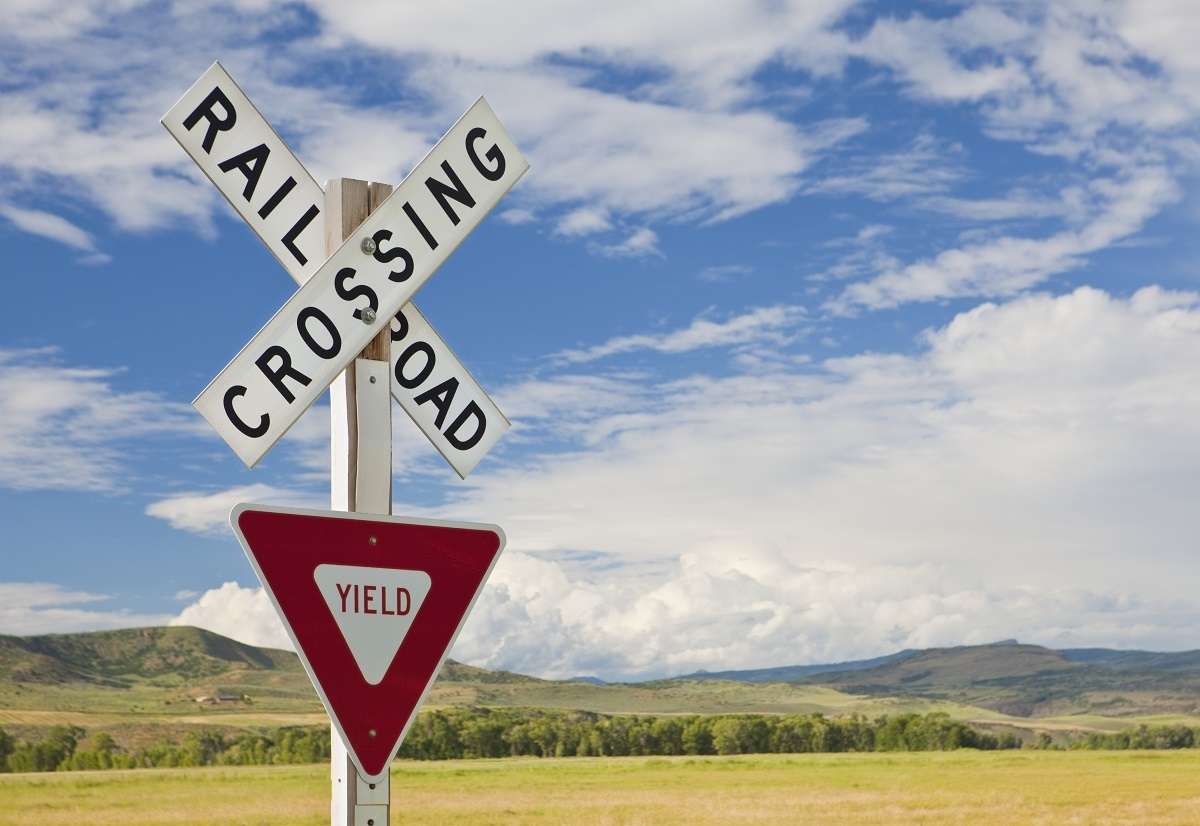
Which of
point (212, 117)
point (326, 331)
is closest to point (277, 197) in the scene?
point (212, 117)

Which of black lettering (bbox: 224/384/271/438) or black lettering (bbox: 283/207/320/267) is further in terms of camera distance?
black lettering (bbox: 283/207/320/267)

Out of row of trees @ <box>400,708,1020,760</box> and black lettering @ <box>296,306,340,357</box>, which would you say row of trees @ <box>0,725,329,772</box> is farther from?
black lettering @ <box>296,306,340,357</box>

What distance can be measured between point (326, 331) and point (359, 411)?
0.35 metres

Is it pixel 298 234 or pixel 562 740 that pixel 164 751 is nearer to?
pixel 562 740

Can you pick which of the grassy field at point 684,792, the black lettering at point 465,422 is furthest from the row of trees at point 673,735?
the black lettering at point 465,422

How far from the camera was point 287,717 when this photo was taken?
103 metres

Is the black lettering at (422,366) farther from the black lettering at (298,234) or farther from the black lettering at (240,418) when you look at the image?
the black lettering at (240,418)

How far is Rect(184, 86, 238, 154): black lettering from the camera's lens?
438 centimetres

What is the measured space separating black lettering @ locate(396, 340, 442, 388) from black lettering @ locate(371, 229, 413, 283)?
0.99 ft

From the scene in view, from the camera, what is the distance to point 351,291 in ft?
14.6

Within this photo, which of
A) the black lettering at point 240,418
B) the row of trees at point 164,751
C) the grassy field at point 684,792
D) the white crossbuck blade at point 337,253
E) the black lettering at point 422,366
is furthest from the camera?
the row of trees at point 164,751

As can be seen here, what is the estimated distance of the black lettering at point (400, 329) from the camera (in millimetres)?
4715

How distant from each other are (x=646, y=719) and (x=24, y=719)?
46.6m

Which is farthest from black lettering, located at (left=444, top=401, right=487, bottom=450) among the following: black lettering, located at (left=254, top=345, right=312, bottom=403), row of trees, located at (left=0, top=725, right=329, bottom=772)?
row of trees, located at (left=0, top=725, right=329, bottom=772)
